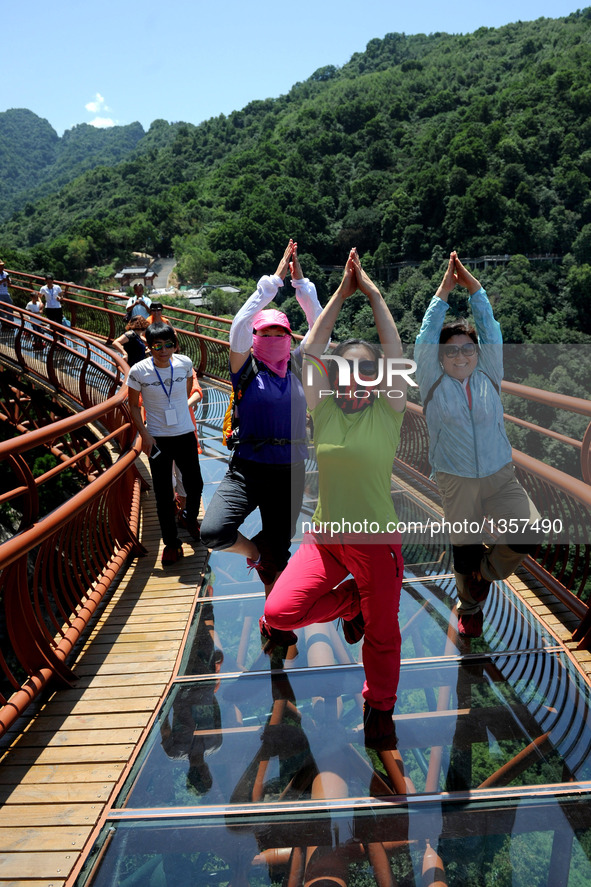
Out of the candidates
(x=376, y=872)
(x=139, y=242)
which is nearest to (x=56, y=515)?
(x=376, y=872)

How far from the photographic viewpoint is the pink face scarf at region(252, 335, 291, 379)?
9.52 feet

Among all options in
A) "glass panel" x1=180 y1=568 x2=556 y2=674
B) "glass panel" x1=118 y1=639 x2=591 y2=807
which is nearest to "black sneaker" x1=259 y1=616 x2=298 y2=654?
"glass panel" x1=180 y1=568 x2=556 y2=674

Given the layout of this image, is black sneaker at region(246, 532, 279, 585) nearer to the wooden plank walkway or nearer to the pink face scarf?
the wooden plank walkway

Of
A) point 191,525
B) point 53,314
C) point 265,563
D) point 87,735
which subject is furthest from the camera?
point 53,314

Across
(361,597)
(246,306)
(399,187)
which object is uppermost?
(399,187)

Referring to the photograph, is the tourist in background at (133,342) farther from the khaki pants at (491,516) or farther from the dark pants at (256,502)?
the khaki pants at (491,516)

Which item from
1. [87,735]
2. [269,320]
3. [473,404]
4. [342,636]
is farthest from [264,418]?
[87,735]

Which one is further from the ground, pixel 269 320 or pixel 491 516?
pixel 269 320

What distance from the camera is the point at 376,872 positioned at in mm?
1718

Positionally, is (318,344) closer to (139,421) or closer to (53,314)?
(139,421)

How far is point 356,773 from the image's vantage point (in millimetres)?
2076

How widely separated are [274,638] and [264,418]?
100 cm

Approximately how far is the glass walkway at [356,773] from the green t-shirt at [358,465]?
796 mm

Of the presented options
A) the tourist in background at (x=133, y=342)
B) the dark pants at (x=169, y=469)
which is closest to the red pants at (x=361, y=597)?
the dark pants at (x=169, y=469)
